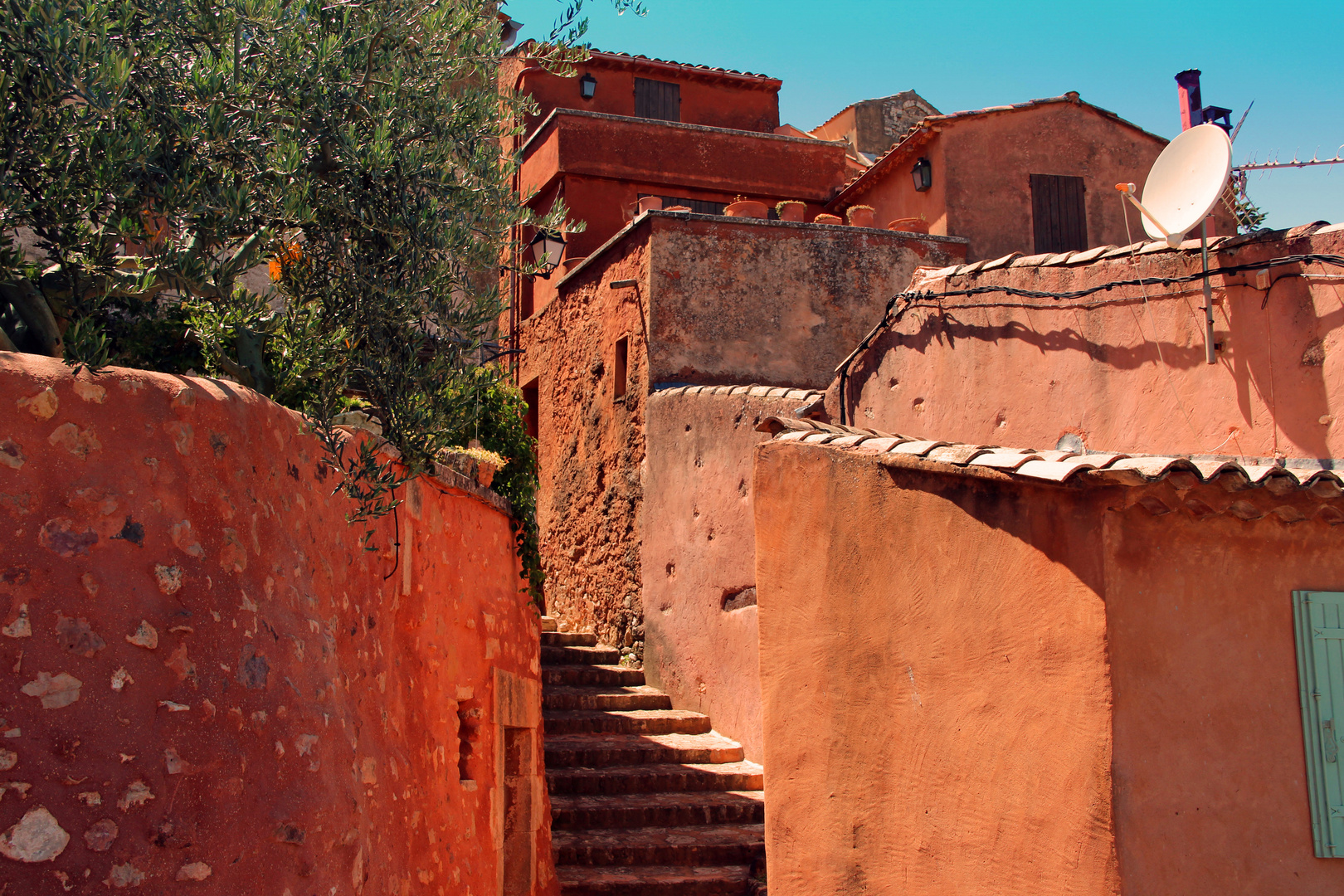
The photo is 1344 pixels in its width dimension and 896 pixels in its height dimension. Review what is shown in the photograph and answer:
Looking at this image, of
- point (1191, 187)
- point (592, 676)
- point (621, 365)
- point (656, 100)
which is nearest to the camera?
point (1191, 187)

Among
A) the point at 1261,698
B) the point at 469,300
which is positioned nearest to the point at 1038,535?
the point at 1261,698

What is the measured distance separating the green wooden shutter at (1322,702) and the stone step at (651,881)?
512 cm

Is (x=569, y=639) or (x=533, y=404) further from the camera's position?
(x=533, y=404)

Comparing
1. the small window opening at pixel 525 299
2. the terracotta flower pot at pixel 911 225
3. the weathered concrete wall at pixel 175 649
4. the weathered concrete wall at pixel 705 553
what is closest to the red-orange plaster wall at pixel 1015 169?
the terracotta flower pot at pixel 911 225

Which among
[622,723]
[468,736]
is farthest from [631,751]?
[468,736]

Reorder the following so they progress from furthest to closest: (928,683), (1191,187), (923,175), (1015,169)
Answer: (1015,169), (923,175), (1191,187), (928,683)

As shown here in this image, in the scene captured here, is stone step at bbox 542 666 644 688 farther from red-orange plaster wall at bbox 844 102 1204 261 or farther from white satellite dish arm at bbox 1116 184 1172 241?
white satellite dish arm at bbox 1116 184 1172 241

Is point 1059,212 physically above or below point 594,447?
above

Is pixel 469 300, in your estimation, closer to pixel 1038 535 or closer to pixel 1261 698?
pixel 1038 535

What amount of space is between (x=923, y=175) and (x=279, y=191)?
12075mm

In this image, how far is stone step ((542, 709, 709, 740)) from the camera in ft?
36.4

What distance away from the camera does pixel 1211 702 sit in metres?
5.03

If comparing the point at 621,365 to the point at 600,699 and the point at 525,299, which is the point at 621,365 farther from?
the point at 525,299

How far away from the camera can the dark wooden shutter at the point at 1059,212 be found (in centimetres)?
1512
